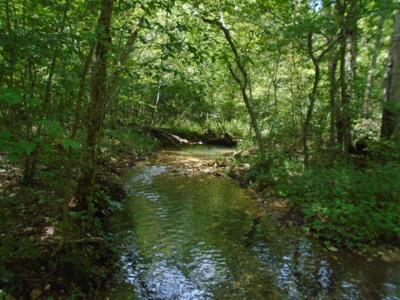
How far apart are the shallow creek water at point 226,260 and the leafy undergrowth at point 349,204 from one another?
16.2 inches

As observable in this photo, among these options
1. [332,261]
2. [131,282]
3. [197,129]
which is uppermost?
[197,129]

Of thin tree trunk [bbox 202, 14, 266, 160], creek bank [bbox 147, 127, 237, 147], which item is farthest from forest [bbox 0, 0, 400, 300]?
creek bank [bbox 147, 127, 237, 147]

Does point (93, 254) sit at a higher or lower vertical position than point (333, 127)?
lower

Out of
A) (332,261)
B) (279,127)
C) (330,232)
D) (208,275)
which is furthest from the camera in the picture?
(279,127)

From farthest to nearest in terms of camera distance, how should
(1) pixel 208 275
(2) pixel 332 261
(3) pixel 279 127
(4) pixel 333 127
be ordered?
1. (3) pixel 279 127
2. (4) pixel 333 127
3. (2) pixel 332 261
4. (1) pixel 208 275

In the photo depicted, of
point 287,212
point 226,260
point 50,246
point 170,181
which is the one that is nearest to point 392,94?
point 287,212

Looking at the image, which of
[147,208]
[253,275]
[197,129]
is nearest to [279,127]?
[147,208]

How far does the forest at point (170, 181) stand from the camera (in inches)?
161

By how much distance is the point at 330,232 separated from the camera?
6.21 metres

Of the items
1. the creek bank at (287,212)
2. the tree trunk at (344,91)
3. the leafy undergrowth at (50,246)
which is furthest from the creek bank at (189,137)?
the leafy undergrowth at (50,246)

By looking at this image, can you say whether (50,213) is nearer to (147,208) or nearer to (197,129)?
(147,208)

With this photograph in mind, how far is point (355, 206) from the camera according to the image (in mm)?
6289

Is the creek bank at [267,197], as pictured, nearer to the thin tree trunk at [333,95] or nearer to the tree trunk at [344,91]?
the thin tree trunk at [333,95]

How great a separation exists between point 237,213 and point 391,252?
325 cm
